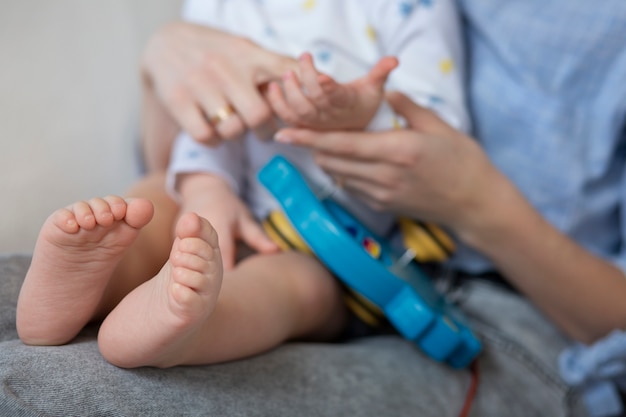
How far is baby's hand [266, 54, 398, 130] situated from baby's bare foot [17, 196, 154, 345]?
202 mm

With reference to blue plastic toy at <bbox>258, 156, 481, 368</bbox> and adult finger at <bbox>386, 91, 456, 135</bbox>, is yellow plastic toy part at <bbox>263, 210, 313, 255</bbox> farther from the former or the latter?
adult finger at <bbox>386, 91, 456, 135</bbox>

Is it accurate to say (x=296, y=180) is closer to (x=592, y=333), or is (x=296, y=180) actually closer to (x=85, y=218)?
(x=85, y=218)

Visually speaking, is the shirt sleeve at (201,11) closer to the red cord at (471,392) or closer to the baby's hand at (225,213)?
the baby's hand at (225,213)

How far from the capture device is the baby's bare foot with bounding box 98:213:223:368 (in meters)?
0.37

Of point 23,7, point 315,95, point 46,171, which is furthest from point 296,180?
point 23,7

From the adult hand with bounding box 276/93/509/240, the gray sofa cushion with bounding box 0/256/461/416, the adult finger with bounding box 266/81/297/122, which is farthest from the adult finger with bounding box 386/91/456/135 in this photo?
the gray sofa cushion with bounding box 0/256/461/416

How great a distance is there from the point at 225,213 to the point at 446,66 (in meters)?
0.30

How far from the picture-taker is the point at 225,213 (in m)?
0.64

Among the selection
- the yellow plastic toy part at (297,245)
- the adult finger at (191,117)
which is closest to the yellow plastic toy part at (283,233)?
the yellow plastic toy part at (297,245)

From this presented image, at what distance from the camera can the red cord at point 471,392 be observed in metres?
0.61

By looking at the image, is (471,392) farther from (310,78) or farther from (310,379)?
(310,78)

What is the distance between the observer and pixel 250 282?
0.54 meters

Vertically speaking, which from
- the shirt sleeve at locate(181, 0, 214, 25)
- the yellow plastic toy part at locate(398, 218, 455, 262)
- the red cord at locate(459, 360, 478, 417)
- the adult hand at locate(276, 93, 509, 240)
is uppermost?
the shirt sleeve at locate(181, 0, 214, 25)

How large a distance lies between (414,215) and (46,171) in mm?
354
